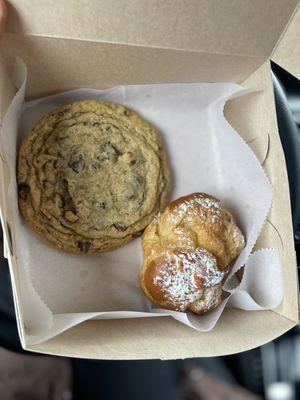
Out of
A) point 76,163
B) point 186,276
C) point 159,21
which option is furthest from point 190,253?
point 159,21

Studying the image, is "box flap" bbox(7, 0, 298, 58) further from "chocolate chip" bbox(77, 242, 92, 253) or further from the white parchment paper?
"chocolate chip" bbox(77, 242, 92, 253)

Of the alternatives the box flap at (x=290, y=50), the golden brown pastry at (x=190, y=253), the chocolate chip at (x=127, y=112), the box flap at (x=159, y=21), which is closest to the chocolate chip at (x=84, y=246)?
the golden brown pastry at (x=190, y=253)

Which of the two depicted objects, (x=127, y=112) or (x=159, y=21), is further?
(x=127, y=112)

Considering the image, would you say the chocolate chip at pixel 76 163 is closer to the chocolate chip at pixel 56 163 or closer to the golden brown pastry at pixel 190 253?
the chocolate chip at pixel 56 163

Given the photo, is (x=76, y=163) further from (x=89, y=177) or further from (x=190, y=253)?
(x=190, y=253)

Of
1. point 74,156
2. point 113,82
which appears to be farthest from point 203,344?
point 113,82

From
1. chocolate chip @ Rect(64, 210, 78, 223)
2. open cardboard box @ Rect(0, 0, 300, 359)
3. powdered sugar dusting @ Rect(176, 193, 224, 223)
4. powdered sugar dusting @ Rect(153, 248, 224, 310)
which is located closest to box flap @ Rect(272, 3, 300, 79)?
open cardboard box @ Rect(0, 0, 300, 359)
